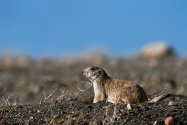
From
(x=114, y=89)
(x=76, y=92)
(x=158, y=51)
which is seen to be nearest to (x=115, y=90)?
(x=114, y=89)

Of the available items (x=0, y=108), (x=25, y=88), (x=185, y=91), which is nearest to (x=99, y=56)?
(x=25, y=88)

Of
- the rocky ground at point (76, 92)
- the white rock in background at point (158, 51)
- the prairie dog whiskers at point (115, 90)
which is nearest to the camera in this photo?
the rocky ground at point (76, 92)

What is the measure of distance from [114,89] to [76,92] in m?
0.49

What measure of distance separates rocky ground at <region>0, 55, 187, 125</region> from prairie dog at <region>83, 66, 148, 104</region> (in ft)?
0.65

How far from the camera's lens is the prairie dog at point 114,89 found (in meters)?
8.74

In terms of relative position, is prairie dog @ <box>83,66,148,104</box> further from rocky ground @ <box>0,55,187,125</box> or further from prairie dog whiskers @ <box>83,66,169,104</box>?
rocky ground @ <box>0,55,187,125</box>

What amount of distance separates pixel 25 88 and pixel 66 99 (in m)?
8.15

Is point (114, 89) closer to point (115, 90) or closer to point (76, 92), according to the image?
point (115, 90)

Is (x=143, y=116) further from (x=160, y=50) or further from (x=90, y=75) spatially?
(x=160, y=50)

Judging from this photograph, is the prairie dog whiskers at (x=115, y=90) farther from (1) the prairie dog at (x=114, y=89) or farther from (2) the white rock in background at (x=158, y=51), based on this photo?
(2) the white rock in background at (x=158, y=51)

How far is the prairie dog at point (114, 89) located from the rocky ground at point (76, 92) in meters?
0.20

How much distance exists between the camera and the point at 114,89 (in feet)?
29.8

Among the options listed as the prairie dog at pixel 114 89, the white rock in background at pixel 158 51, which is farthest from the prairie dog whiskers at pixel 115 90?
the white rock in background at pixel 158 51

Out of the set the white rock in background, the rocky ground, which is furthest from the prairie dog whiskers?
the white rock in background
